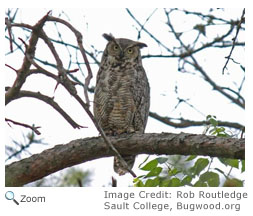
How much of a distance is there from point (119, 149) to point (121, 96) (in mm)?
1008

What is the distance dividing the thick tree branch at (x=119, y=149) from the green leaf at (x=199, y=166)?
0.17 m

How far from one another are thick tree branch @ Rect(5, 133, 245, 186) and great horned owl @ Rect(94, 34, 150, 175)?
2.89 feet

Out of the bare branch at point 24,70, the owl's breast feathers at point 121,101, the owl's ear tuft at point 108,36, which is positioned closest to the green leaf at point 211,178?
the bare branch at point 24,70

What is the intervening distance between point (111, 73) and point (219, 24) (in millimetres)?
1361

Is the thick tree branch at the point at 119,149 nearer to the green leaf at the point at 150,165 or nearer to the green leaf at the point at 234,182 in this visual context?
the green leaf at the point at 234,182

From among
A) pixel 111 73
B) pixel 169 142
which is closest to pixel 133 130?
pixel 111 73

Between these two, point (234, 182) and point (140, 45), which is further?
point (140, 45)

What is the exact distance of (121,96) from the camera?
405 cm

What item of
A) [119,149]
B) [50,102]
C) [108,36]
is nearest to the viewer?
[50,102]

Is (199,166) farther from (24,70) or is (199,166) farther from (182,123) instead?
(182,123)

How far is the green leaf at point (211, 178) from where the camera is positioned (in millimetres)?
2428

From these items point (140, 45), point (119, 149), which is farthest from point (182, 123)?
point (119, 149)

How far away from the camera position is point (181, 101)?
495 centimetres

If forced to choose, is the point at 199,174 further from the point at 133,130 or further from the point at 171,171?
the point at 133,130
